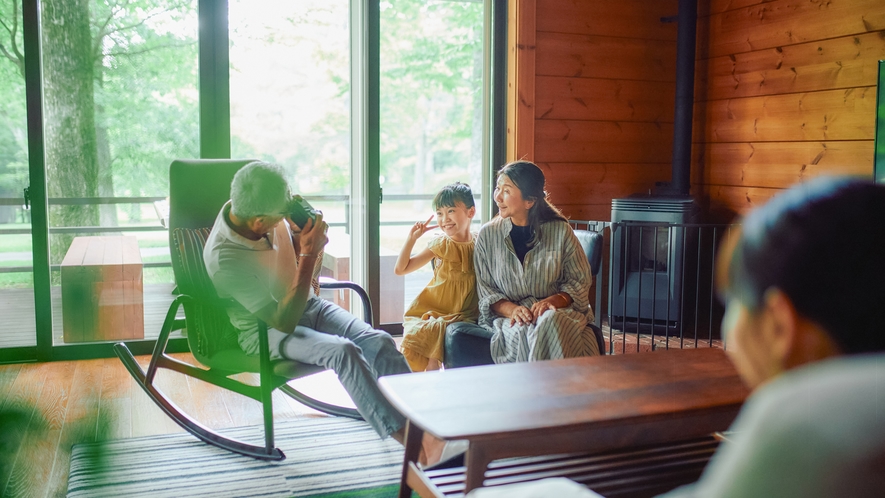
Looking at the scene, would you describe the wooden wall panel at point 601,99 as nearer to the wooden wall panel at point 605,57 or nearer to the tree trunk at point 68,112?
the wooden wall panel at point 605,57

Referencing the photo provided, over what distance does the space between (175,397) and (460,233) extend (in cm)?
139

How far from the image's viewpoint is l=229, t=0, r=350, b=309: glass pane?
396 centimetres

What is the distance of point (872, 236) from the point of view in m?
0.57

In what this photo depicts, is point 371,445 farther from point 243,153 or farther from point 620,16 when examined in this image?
point 620,16

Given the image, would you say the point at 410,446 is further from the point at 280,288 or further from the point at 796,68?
the point at 796,68

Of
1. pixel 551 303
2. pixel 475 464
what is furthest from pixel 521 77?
pixel 475 464

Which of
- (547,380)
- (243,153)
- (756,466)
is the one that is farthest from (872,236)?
(243,153)

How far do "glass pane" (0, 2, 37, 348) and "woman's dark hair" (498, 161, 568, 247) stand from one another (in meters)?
2.32

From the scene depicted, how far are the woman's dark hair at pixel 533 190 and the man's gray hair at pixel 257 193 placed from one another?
0.86 meters

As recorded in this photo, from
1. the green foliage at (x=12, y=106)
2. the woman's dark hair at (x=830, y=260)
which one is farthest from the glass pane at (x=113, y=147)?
the woman's dark hair at (x=830, y=260)

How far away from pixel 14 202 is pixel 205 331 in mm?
1622

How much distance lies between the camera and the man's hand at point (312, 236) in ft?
8.67

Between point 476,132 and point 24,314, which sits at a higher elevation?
point 476,132

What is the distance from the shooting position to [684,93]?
4242 millimetres
